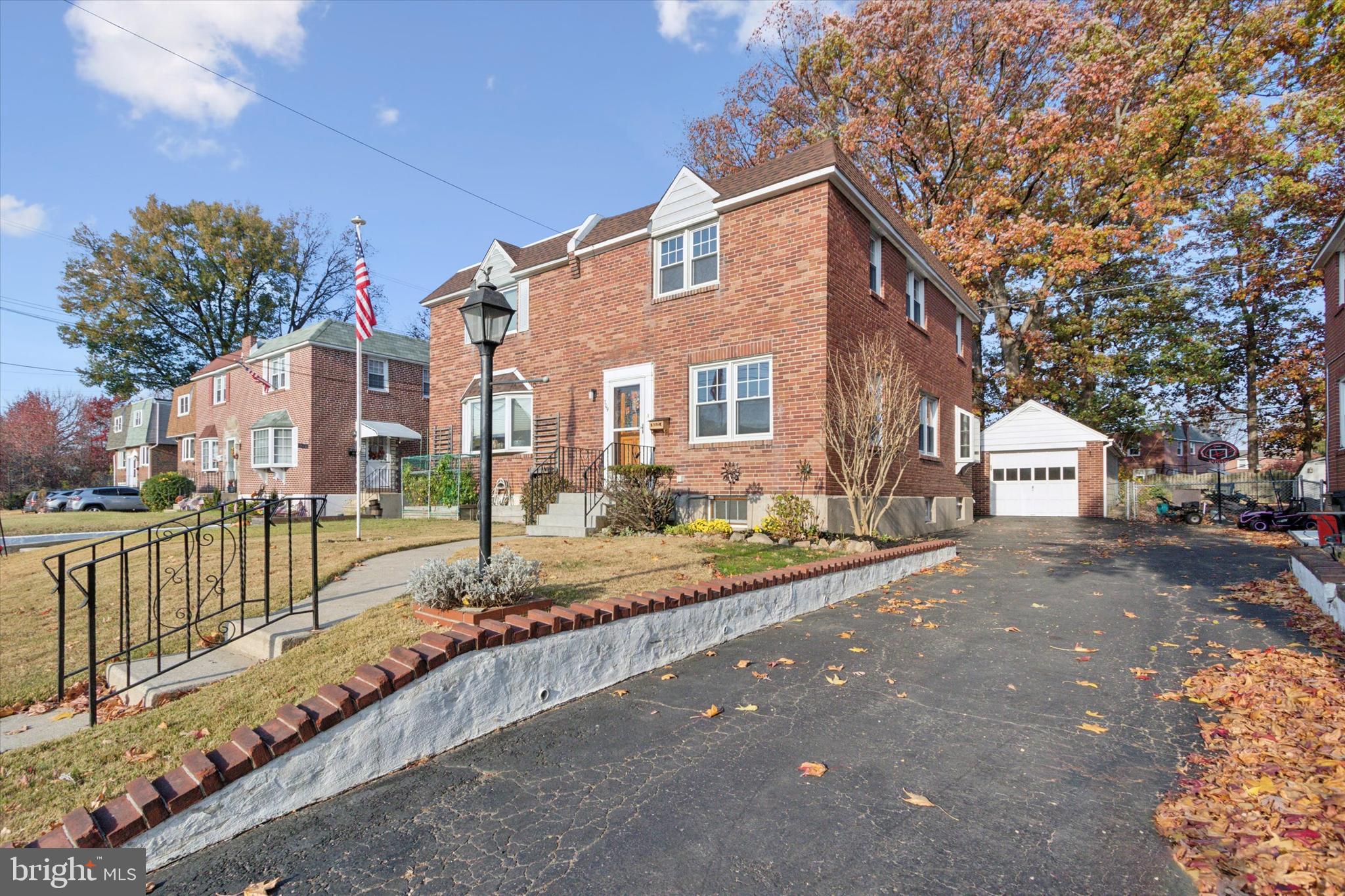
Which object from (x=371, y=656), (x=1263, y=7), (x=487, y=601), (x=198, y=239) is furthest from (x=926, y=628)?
(x=198, y=239)

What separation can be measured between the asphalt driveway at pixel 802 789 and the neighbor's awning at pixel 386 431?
22654 millimetres

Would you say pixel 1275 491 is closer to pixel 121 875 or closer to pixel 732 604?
pixel 732 604

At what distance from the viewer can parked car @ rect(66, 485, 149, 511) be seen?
33.0 meters

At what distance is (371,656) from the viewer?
4.39 meters

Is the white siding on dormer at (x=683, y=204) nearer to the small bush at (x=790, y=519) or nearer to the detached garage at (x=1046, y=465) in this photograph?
the small bush at (x=790, y=519)

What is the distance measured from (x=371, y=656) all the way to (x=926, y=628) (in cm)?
515

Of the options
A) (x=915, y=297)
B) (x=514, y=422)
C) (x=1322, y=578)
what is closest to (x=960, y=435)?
(x=915, y=297)

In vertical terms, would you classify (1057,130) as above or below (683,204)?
above

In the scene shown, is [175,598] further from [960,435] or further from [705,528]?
[960,435]

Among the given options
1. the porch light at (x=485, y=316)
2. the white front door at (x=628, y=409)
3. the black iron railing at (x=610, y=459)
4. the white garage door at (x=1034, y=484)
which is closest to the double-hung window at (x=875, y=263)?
the white front door at (x=628, y=409)

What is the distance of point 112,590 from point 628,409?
9.16m

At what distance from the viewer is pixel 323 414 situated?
993 inches

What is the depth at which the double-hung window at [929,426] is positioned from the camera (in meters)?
15.8

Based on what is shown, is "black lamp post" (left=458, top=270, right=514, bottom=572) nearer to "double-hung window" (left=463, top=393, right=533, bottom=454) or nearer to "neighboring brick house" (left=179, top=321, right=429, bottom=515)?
"double-hung window" (left=463, top=393, right=533, bottom=454)
